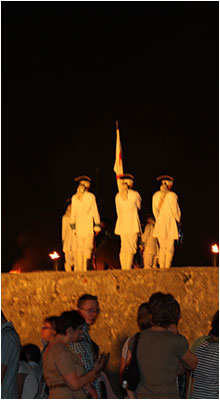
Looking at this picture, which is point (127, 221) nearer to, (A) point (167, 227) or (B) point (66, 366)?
(A) point (167, 227)

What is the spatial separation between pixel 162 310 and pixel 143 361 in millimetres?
414

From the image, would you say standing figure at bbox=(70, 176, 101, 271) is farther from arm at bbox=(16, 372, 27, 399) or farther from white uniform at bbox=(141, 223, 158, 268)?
arm at bbox=(16, 372, 27, 399)

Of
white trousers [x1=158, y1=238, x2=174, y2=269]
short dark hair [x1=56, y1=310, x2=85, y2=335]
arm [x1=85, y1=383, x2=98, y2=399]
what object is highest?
white trousers [x1=158, y1=238, x2=174, y2=269]

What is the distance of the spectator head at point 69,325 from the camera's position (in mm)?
7086

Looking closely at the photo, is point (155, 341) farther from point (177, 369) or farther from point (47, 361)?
point (47, 361)

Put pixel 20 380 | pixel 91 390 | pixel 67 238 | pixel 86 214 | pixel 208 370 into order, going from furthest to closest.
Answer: pixel 67 238, pixel 86 214, pixel 20 380, pixel 91 390, pixel 208 370

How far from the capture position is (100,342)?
1352 centimetres

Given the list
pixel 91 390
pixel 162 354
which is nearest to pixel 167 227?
pixel 91 390

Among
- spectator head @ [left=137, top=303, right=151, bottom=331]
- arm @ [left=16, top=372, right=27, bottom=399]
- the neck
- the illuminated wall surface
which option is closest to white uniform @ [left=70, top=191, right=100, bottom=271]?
the illuminated wall surface

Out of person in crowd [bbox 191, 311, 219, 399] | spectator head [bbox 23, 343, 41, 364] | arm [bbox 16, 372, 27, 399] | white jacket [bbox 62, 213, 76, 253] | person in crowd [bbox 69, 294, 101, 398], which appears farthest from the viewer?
white jacket [bbox 62, 213, 76, 253]

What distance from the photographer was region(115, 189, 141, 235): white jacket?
1484cm

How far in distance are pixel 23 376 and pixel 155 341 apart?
1523mm

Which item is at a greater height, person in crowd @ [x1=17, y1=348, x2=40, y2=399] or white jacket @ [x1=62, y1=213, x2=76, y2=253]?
white jacket @ [x1=62, y1=213, x2=76, y2=253]

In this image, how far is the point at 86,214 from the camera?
15273 millimetres
